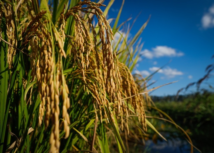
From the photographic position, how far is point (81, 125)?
3.28ft

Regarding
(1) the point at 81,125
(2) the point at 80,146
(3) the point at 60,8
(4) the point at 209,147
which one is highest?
(3) the point at 60,8

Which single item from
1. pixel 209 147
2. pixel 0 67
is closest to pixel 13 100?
pixel 0 67

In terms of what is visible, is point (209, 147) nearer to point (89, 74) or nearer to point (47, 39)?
point (89, 74)

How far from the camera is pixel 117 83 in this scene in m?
0.65

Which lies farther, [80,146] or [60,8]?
[80,146]

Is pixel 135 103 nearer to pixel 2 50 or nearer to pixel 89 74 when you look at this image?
pixel 89 74

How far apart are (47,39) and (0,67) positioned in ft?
1.49

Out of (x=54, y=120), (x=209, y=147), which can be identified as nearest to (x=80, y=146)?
(x=54, y=120)

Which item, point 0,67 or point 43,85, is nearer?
point 43,85

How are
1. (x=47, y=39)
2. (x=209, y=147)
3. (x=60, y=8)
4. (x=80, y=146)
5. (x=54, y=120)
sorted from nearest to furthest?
1. (x=54, y=120)
2. (x=47, y=39)
3. (x=60, y=8)
4. (x=80, y=146)
5. (x=209, y=147)

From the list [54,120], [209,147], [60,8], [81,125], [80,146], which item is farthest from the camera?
[209,147]

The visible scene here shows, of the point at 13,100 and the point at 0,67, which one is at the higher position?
the point at 0,67

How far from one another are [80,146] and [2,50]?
0.88m

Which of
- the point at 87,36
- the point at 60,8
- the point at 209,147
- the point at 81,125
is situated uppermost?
→ the point at 60,8
